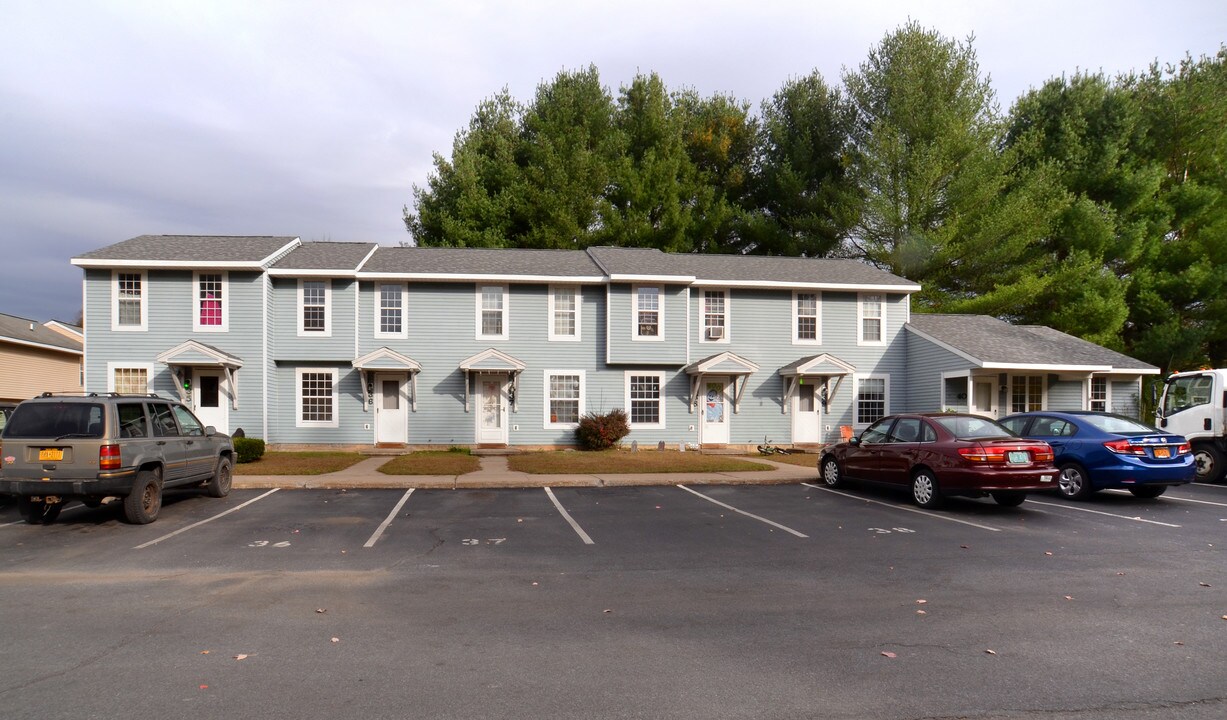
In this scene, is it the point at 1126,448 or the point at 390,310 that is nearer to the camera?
the point at 1126,448

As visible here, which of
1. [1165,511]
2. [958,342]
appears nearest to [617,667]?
[1165,511]

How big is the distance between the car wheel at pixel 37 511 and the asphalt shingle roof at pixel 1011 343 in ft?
75.5

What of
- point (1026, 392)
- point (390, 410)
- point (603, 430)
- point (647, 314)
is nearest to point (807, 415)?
point (647, 314)

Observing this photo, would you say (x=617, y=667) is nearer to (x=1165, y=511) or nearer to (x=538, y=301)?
(x=1165, y=511)

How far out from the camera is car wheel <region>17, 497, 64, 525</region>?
1090 centimetres

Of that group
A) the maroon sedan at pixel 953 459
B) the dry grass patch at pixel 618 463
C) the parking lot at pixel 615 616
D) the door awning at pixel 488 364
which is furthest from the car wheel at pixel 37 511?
the maroon sedan at pixel 953 459

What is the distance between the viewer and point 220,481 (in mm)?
13578

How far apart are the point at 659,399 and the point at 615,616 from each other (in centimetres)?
1801

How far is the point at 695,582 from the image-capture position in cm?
759

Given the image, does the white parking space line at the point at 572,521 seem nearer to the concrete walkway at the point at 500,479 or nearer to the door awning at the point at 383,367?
the concrete walkway at the point at 500,479

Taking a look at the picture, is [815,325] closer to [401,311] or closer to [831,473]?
[831,473]

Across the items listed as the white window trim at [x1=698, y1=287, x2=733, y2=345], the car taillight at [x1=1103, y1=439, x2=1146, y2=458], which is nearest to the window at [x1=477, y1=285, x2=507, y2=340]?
the white window trim at [x1=698, y1=287, x2=733, y2=345]

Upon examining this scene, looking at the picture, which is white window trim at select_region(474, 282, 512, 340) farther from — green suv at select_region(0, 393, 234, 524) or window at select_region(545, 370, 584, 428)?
green suv at select_region(0, 393, 234, 524)

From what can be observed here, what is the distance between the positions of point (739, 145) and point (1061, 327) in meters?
19.2
